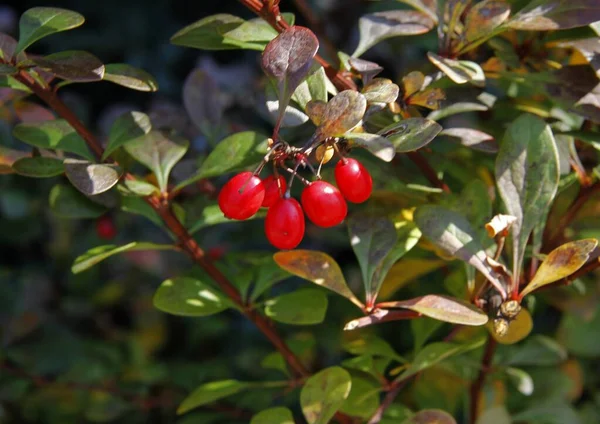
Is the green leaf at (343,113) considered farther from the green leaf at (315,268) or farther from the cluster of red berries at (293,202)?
the green leaf at (315,268)

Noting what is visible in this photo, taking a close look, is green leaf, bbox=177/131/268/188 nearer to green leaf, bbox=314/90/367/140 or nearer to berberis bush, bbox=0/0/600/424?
berberis bush, bbox=0/0/600/424

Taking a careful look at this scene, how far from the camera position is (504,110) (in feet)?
3.78

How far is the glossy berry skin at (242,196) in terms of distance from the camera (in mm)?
773

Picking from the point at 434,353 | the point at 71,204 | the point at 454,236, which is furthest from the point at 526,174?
the point at 71,204

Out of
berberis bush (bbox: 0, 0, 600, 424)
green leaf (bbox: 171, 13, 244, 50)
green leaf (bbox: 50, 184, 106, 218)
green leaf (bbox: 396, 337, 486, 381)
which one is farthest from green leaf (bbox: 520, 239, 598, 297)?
green leaf (bbox: 50, 184, 106, 218)

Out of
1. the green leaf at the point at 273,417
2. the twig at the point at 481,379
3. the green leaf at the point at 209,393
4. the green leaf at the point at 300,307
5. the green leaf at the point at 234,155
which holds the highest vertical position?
the green leaf at the point at 234,155

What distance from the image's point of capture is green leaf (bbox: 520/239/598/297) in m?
0.82

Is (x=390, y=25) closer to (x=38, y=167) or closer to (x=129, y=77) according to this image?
(x=129, y=77)

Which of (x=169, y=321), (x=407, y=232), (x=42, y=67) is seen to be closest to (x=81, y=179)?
(x=42, y=67)

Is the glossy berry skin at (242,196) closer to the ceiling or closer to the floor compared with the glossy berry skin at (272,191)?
closer to the ceiling

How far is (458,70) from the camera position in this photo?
2.86ft

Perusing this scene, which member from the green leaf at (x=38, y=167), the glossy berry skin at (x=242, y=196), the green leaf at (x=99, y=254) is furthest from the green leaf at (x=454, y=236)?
the green leaf at (x=38, y=167)

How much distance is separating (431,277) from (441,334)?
131mm

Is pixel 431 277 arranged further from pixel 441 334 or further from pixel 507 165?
pixel 507 165
